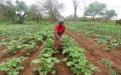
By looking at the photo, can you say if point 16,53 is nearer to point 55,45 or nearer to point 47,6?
point 55,45

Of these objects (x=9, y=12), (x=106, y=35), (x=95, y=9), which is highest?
(x=95, y=9)

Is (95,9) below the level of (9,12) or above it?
above

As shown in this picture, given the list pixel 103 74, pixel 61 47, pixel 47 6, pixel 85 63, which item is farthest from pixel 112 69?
pixel 47 6

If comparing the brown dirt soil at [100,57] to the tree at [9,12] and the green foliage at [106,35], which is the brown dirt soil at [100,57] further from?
the tree at [9,12]

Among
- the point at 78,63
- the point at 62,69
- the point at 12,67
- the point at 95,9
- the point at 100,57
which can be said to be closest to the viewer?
the point at 12,67

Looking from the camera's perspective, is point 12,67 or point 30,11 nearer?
point 12,67

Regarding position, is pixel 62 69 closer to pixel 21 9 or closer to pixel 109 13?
pixel 21 9

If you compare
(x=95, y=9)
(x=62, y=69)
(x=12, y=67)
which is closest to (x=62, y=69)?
(x=62, y=69)

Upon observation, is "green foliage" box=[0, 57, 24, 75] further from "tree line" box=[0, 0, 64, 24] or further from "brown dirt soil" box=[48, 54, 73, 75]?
"tree line" box=[0, 0, 64, 24]

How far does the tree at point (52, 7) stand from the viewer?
40.6 m

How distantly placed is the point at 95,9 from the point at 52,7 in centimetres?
2019

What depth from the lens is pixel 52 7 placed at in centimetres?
4250

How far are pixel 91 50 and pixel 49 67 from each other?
378 centimetres

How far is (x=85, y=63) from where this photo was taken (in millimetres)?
6836
